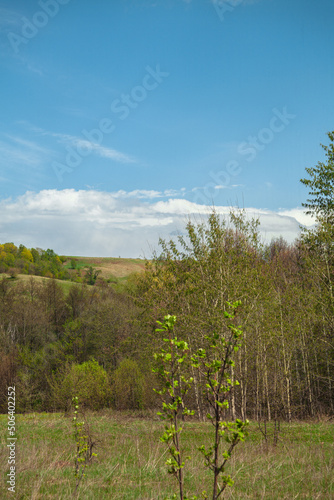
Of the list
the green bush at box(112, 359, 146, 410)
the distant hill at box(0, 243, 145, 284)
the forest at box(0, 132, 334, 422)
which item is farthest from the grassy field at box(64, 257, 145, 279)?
the green bush at box(112, 359, 146, 410)

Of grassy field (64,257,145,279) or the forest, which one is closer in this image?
the forest

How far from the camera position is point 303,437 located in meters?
13.7

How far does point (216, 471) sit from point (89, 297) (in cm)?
5797

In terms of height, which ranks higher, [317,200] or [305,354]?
[317,200]

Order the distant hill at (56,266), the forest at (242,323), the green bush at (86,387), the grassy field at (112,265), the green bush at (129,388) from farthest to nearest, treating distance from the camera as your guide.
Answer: the grassy field at (112,265), the distant hill at (56,266), the green bush at (129,388), the green bush at (86,387), the forest at (242,323)

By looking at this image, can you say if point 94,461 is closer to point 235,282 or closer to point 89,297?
point 235,282

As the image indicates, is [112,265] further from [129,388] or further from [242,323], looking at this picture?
[242,323]

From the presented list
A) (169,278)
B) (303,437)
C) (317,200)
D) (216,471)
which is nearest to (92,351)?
(169,278)

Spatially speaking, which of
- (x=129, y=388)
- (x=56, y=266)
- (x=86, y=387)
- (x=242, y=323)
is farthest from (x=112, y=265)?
(x=242, y=323)

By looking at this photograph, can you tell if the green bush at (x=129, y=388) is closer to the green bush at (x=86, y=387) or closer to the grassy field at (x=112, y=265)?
the green bush at (x=86, y=387)

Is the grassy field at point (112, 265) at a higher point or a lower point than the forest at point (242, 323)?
higher

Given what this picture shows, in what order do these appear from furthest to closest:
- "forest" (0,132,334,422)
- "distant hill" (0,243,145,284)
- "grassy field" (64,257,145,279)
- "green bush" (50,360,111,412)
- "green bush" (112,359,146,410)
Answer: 1. "grassy field" (64,257,145,279)
2. "distant hill" (0,243,145,284)
3. "green bush" (112,359,146,410)
4. "green bush" (50,360,111,412)
5. "forest" (0,132,334,422)

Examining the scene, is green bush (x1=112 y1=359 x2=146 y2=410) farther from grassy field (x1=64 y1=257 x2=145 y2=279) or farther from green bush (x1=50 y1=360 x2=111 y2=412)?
grassy field (x1=64 y1=257 x2=145 y2=279)

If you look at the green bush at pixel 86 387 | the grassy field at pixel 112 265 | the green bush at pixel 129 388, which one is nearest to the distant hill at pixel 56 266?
the grassy field at pixel 112 265
